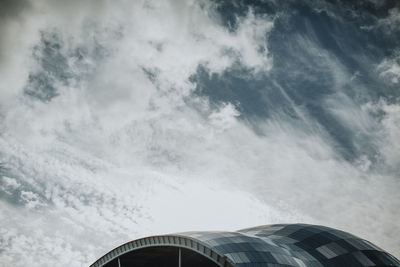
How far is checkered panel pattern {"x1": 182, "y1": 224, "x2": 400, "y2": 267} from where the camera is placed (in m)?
27.3

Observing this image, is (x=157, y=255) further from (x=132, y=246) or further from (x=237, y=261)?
(x=237, y=261)

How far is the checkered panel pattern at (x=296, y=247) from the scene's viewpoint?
89.6 ft

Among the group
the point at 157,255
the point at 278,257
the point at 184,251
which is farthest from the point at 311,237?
the point at 157,255

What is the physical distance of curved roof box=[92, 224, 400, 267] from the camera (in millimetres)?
26906

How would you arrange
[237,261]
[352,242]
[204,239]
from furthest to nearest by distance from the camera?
[352,242] → [204,239] → [237,261]

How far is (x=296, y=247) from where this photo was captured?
37.4 meters

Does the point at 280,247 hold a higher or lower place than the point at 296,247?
lower

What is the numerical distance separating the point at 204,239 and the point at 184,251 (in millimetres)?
11345

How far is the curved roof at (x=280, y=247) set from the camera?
26.9 meters

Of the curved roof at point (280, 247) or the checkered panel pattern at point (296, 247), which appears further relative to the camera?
the checkered panel pattern at point (296, 247)

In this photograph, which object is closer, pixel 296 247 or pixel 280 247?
pixel 280 247

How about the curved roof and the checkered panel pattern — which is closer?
the curved roof

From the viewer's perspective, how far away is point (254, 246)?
29.6 metres

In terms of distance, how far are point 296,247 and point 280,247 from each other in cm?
605
